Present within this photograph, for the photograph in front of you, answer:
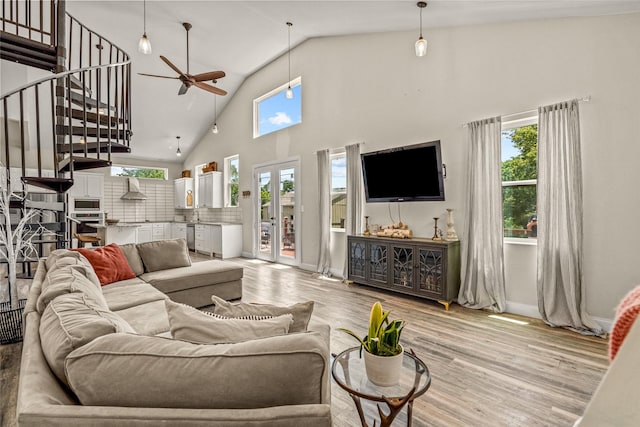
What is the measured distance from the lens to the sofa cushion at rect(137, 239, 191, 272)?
3.57 meters

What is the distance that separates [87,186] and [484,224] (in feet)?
28.9

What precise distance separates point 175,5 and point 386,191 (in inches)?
165

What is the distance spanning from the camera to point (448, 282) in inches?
142

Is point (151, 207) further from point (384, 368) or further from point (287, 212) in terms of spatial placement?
point (384, 368)

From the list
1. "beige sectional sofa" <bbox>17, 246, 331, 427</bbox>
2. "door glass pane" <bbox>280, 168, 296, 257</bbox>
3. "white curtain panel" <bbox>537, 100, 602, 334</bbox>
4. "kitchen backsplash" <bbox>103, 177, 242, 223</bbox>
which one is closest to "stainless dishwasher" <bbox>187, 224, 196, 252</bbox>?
"kitchen backsplash" <bbox>103, 177, 242, 223</bbox>

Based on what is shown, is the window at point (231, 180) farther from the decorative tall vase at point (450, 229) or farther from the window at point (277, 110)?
the decorative tall vase at point (450, 229)

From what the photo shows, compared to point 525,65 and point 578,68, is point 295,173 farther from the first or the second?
point 578,68

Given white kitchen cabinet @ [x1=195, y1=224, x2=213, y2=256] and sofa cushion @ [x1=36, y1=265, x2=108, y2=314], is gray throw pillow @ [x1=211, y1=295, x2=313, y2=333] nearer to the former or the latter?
sofa cushion @ [x1=36, y1=265, x2=108, y2=314]

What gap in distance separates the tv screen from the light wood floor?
1.42 meters

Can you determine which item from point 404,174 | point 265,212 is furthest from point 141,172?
point 404,174

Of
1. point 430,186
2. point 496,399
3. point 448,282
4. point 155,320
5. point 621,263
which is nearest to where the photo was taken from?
point 496,399

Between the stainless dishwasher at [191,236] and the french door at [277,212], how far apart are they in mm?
2403

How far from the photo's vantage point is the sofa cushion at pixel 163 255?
3.57 m

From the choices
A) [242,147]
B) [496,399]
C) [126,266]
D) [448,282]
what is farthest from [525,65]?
[242,147]
